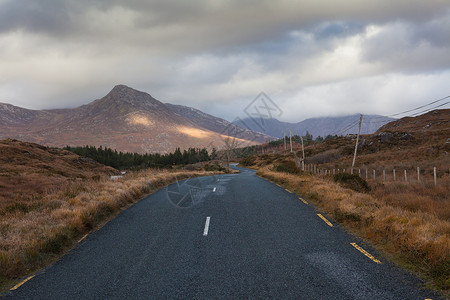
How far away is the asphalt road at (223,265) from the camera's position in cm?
423

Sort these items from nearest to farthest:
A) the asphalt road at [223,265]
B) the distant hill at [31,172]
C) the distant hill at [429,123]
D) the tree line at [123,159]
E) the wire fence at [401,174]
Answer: the asphalt road at [223,265] → the distant hill at [31,172] → the wire fence at [401,174] → the distant hill at [429,123] → the tree line at [123,159]

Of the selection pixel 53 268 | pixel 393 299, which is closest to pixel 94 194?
pixel 53 268

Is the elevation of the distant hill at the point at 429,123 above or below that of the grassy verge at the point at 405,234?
above

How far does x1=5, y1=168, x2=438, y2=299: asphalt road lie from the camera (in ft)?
13.9

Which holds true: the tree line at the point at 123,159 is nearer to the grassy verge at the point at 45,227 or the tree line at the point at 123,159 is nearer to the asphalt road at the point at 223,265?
the grassy verge at the point at 45,227

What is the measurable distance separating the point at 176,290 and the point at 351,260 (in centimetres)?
348

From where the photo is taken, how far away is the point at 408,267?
4.93 meters

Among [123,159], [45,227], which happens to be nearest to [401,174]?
[45,227]

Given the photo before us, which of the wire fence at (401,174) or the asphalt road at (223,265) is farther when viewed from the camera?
the wire fence at (401,174)

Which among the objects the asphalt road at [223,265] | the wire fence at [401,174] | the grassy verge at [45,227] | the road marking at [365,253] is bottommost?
the wire fence at [401,174]

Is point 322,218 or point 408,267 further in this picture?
point 322,218

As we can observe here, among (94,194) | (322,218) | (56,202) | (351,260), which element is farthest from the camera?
(94,194)

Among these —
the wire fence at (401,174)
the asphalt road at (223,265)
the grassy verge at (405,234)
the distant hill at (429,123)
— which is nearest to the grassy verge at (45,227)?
the asphalt road at (223,265)

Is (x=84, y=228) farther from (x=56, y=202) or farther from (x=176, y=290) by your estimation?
(x=176, y=290)
